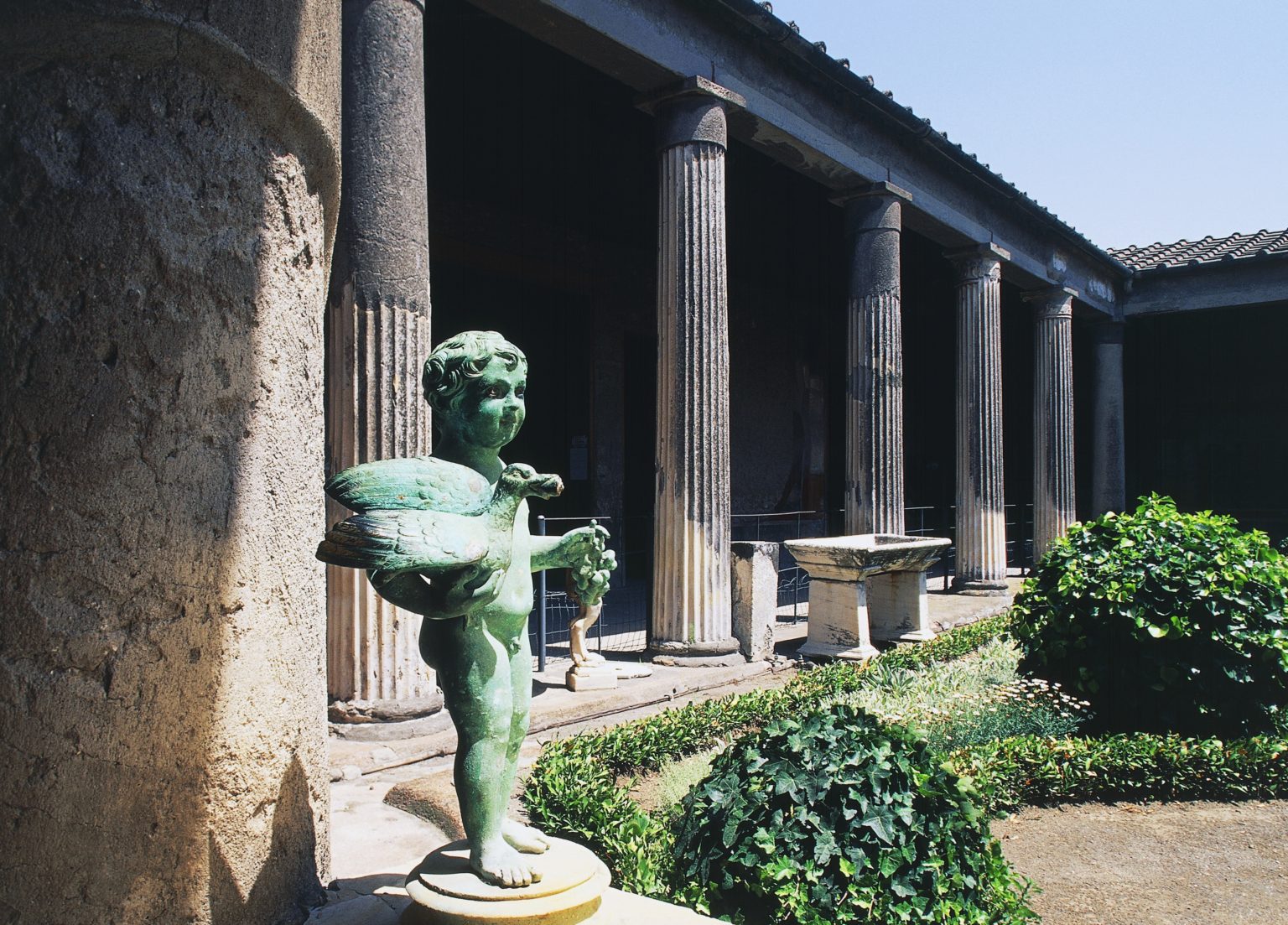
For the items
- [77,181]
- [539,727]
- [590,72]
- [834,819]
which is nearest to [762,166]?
[590,72]

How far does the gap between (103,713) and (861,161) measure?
32.3 feet

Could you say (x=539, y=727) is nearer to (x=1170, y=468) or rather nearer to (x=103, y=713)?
(x=103, y=713)

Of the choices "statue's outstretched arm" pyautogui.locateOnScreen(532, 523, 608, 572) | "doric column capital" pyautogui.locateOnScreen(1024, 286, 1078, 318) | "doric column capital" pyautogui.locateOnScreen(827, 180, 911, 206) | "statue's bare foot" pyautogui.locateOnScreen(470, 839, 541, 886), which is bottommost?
"statue's bare foot" pyautogui.locateOnScreen(470, 839, 541, 886)

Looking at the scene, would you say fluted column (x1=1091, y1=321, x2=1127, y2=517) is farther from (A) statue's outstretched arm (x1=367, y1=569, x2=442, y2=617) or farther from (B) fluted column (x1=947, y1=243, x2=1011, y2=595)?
(A) statue's outstretched arm (x1=367, y1=569, x2=442, y2=617)

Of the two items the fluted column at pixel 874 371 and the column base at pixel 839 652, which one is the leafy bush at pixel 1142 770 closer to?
the column base at pixel 839 652

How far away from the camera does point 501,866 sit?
204 cm

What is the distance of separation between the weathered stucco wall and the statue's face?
38 centimetres

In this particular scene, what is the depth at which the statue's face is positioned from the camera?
208 cm

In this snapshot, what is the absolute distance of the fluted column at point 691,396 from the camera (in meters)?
7.49

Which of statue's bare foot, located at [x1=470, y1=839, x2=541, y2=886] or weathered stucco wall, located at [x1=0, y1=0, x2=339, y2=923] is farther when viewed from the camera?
statue's bare foot, located at [x1=470, y1=839, x2=541, y2=886]

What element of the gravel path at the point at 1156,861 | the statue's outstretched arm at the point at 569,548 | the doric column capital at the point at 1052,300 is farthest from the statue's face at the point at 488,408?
the doric column capital at the point at 1052,300

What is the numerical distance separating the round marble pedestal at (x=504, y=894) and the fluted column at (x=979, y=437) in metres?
11.4

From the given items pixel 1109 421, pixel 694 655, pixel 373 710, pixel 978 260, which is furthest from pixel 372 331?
pixel 1109 421

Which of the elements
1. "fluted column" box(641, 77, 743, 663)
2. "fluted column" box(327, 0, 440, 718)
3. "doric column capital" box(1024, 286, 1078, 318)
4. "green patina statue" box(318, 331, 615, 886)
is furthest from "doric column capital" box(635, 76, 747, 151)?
"doric column capital" box(1024, 286, 1078, 318)
